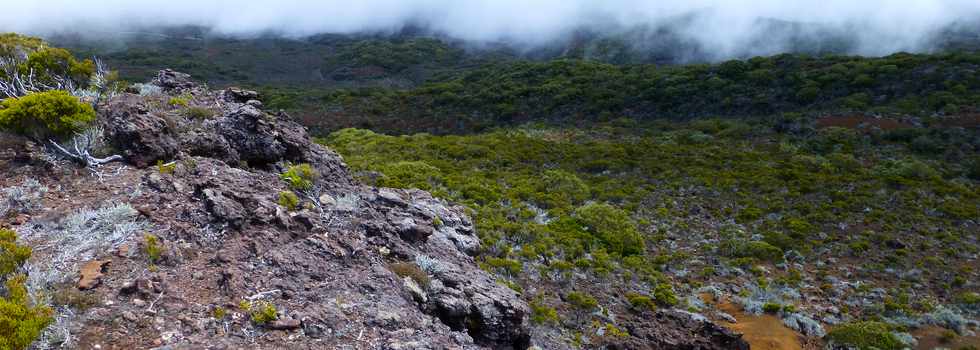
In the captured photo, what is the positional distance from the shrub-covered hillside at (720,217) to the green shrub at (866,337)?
1.83ft

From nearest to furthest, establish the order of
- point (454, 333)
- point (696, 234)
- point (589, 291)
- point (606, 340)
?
1. point (454, 333)
2. point (606, 340)
3. point (589, 291)
4. point (696, 234)

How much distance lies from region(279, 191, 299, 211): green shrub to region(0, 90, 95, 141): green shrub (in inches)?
120

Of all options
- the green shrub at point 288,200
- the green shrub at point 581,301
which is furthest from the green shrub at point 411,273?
the green shrub at point 581,301

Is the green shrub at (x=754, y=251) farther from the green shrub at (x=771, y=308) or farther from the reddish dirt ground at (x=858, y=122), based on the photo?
the reddish dirt ground at (x=858, y=122)

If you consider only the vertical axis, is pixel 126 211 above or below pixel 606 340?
above

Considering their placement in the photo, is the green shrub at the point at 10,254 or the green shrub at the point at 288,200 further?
the green shrub at the point at 288,200

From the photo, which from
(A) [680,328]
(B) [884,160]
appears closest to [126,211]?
(A) [680,328]

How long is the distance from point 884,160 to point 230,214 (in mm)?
28653

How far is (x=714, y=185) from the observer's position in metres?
21.5

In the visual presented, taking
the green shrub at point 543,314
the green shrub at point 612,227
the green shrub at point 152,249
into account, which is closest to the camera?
the green shrub at point 152,249

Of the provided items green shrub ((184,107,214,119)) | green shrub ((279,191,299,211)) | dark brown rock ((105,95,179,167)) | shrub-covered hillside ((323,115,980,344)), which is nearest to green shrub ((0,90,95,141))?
dark brown rock ((105,95,179,167))

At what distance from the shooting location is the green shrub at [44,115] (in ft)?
23.5

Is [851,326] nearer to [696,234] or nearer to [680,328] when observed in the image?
[680,328]

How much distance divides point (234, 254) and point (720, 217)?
54.7 feet
